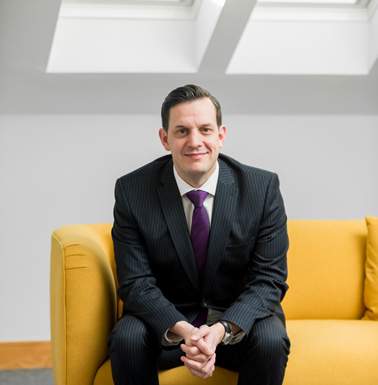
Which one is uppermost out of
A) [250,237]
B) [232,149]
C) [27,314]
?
[232,149]

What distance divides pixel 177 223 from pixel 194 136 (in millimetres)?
300

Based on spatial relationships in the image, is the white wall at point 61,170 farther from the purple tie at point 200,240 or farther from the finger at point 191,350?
the finger at point 191,350

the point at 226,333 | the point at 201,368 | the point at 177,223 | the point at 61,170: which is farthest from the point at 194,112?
the point at 61,170

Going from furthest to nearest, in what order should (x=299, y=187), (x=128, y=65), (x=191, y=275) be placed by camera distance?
(x=299, y=187) → (x=128, y=65) → (x=191, y=275)

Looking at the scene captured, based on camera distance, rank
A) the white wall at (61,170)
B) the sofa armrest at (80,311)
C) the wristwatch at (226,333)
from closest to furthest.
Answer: the wristwatch at (226,333) → the sofa armrest at (80,311) → the white wall at (61,170)

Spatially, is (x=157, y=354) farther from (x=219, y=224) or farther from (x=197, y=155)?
(x=197, y=155)

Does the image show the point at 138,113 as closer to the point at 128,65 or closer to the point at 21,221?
the point at 128,65

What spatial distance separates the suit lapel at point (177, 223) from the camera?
2322 mm

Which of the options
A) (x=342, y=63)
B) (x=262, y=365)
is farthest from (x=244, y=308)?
(x=342, y=63)

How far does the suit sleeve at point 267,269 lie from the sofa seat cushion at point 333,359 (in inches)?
7.0

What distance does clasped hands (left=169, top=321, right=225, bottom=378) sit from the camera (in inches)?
79.5

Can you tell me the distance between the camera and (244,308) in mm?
2184

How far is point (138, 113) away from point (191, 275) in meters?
1.55

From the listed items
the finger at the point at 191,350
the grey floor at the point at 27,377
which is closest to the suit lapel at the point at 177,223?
the finger at the point at 191,350
